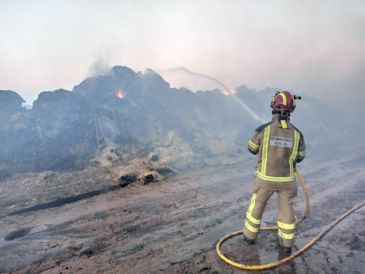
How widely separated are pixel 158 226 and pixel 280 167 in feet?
8.41

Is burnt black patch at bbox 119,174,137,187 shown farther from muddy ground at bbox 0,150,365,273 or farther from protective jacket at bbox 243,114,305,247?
protective jacket at bbox 243,114,305,247

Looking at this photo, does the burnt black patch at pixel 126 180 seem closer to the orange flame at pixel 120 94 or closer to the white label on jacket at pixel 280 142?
the white label on jacket at pixel 280 142

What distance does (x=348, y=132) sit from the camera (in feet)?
98.1

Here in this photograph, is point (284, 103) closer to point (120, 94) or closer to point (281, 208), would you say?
point (281, 208)

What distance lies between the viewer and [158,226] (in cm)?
525

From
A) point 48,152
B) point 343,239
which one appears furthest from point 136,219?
point 48,152

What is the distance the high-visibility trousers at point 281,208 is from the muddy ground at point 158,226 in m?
0.27

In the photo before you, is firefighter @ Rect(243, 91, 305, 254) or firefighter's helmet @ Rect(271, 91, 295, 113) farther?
firefighter's helmet @ Rect(271, 91, 295, 113)

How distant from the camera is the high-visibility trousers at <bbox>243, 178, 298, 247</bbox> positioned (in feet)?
13.1

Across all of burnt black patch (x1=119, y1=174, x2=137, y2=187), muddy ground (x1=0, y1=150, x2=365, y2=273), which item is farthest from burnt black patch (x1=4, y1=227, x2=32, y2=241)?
burnt black patch (x1=119, y1=174, x2=137, y2=187)

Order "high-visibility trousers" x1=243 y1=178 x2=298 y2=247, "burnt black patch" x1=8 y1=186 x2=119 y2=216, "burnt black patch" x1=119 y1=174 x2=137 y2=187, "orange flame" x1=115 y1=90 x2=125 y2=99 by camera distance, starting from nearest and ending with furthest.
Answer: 1. "high-visibility trousers" x1=243 y1=178 x2=298 y2=247
2. "burnt black patch" x1=8 y1=186 x2=119 y2=216
3. "burnt black patch" x1=119 y1=174 x2=137 y2=187
4. "orange flame" x1=115 y1=90 x2=125 y2=99

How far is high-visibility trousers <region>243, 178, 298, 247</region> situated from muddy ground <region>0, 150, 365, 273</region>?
0.27 m

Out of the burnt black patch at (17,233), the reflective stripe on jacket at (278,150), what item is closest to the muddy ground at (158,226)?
the burnt black patch at (17,233)

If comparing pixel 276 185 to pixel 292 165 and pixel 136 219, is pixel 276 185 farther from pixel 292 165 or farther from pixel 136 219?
pixel 136 219
